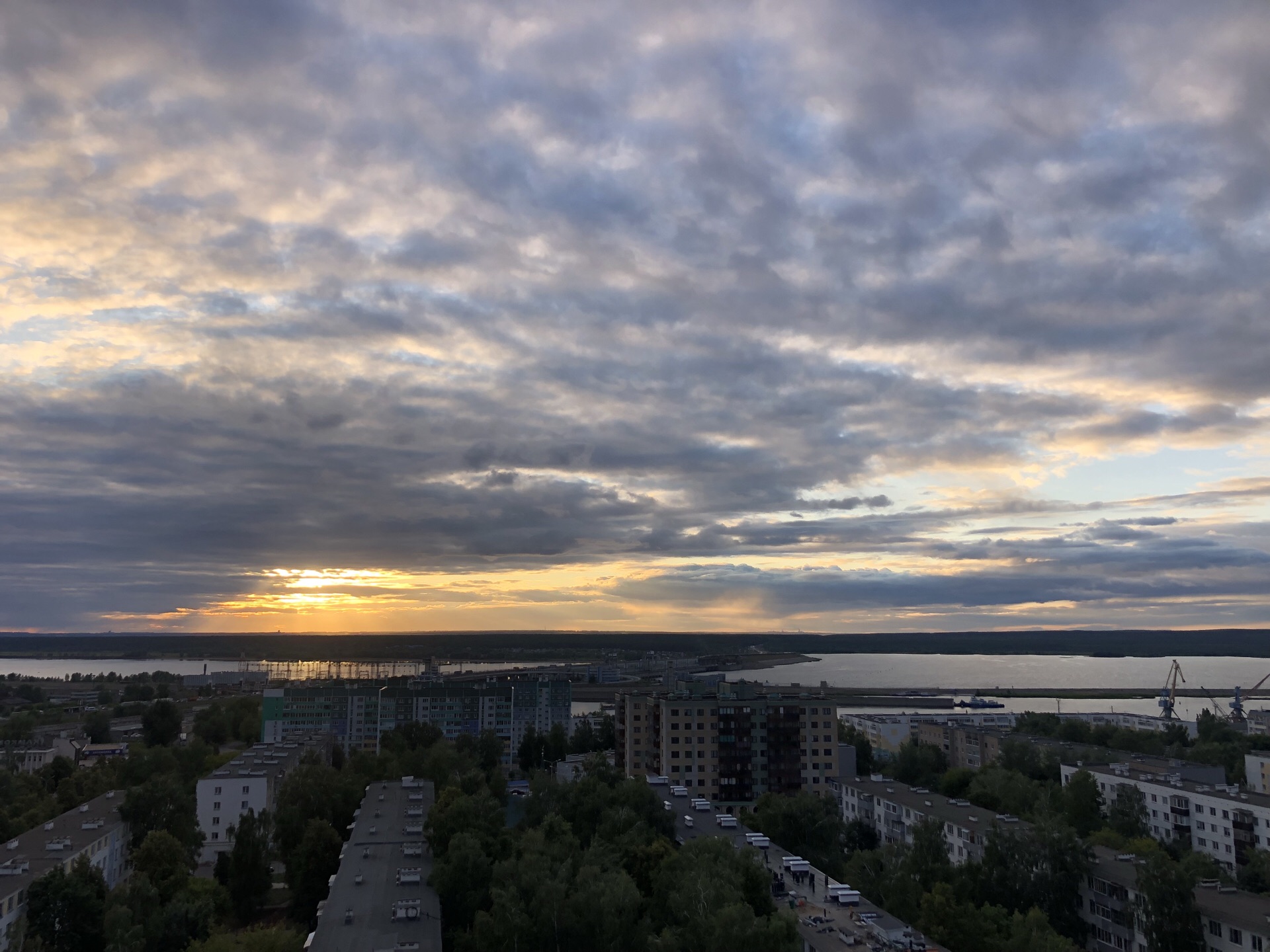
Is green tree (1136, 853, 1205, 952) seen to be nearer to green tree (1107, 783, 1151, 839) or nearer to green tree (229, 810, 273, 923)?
green tree (1107, 783, 1151, 839)

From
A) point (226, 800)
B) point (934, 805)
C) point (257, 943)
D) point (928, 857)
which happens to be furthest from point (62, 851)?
point (934, 805)

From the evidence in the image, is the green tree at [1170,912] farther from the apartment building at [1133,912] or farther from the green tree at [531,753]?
the green tree at [531,753]

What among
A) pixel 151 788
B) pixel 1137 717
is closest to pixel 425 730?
pixel 151 788

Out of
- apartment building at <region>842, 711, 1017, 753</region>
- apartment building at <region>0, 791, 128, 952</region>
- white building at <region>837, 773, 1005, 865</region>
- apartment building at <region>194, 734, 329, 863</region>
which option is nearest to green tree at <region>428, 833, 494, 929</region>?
apartment building at <region>0, 791, 128, 952</region>

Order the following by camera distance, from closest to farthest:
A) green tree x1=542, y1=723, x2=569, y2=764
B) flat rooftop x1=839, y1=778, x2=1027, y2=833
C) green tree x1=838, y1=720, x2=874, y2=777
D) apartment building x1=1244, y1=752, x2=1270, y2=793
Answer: flat rooftop x1=839, y1=778, x2=1027, y2=833
apartment building x1=1244, y1=752, x2=1270, y2=793
green tree x1=838, y1=720, x2=874, y2=777
green tree x1=542, y1=723, x2=569, y2=764

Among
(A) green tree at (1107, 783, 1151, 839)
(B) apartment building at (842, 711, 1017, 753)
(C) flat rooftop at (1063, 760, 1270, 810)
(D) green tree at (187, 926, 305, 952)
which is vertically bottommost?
(B) apartment building at (842, 711, 1017, 753)
